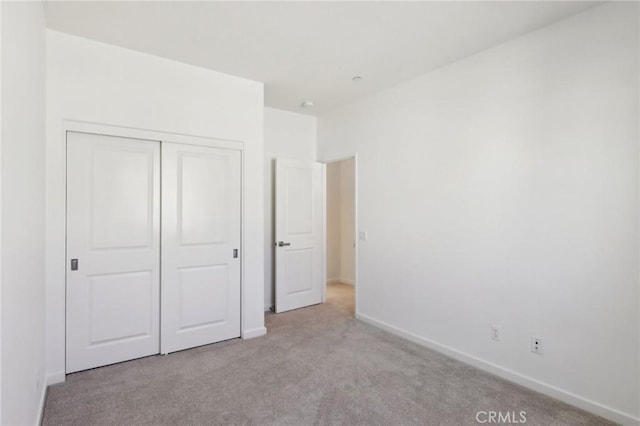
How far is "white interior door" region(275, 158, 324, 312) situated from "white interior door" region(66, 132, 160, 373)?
5.46 ft

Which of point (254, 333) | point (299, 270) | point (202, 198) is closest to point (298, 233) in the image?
point (299, 270)

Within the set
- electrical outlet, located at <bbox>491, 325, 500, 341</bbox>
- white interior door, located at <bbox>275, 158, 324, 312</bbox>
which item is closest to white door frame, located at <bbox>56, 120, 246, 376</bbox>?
white interior door, located at <bbox>275, 158, 324, 312</bbox>

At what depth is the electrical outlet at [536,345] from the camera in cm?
250

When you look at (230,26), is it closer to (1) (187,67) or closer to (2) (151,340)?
(1) (187,67)

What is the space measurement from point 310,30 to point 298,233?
105 inches

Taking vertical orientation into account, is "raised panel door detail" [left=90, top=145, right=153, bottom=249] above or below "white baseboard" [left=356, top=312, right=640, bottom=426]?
above

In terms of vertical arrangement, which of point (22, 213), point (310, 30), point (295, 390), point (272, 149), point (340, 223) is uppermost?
point (310, 30)

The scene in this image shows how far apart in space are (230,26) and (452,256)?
2.74 meters

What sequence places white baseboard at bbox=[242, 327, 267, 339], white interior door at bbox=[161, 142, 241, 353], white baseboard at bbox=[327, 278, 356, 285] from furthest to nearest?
white baseboard at bbox=[327, 278, 356, 285] → white baseboard at bbox=[242, 327, 267, 339] → white interior door at bbox=[161, 142, 241, 353]

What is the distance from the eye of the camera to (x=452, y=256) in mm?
3121

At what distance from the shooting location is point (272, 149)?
459 cm

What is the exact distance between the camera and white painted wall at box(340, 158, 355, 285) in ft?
20.4

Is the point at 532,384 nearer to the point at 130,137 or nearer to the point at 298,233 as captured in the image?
the point at 298,233

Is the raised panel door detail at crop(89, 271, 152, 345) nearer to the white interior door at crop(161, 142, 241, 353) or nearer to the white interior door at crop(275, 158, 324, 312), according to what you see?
the white interior door at crop(161, 142, 241, 353)
